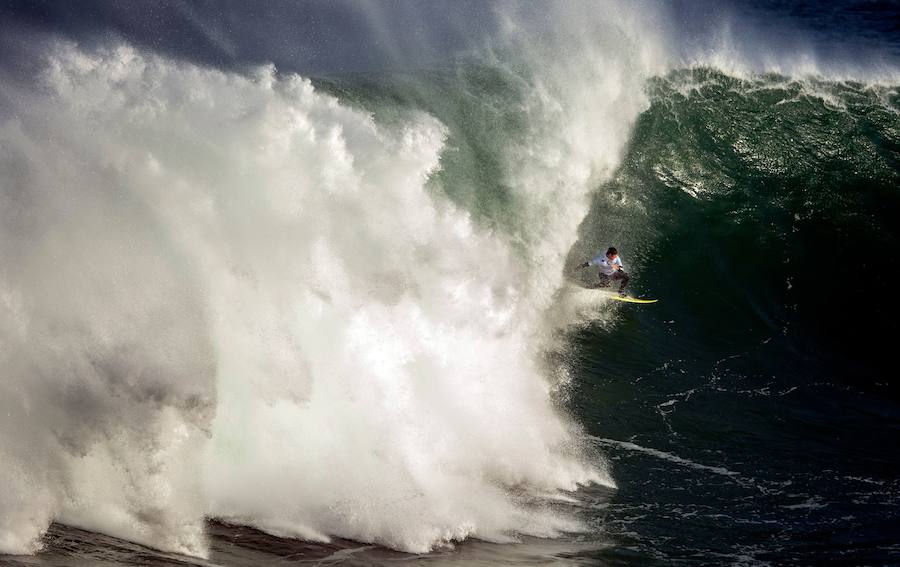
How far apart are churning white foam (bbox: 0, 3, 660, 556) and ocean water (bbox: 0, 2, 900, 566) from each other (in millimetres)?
39

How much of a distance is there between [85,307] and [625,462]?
6.71 meters

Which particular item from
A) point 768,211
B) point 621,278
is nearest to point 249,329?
point 621,278

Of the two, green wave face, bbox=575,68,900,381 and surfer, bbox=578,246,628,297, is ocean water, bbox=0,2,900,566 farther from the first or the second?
surfer, bbox=578,246,628,297

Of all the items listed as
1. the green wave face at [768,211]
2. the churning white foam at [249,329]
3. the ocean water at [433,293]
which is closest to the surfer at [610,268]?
the ocean water at [433,293]

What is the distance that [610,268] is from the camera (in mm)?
13922

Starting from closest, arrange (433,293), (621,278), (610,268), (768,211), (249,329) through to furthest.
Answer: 1. (249,329)
2. (433,293)
3. (610,268)
4. (621,278)
5. (768,211)

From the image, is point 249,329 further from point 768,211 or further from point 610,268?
point 768,211

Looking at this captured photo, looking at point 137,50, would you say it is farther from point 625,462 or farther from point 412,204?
point 625,462

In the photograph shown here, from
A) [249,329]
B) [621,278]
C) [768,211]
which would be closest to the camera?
[249,329]

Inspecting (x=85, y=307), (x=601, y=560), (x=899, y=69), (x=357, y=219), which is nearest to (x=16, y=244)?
(x=85, y=307)

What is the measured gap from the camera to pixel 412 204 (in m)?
12.4

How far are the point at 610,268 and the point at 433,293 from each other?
332 centimetres

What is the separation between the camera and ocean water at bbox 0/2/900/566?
29.4 ft

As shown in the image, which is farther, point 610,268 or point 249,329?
point 610,268
